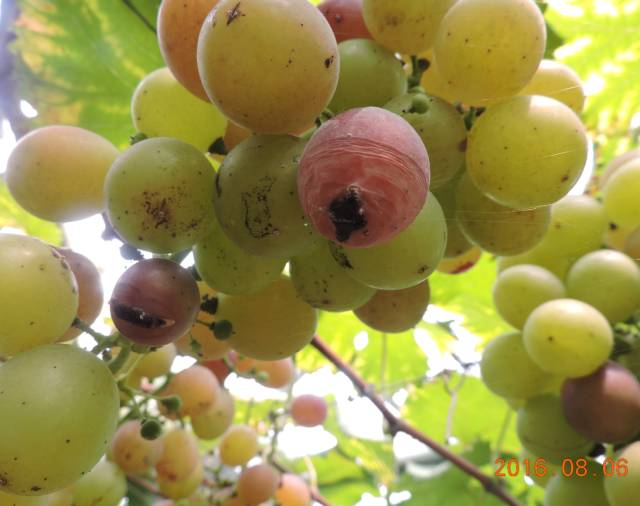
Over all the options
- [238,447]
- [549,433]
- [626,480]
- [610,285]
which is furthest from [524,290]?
[238,447]

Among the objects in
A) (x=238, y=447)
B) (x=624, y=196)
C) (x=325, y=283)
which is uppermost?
(x=325, y=283)

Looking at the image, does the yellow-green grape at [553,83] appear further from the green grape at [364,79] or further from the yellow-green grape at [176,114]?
the yellow-green grape at [176,114]

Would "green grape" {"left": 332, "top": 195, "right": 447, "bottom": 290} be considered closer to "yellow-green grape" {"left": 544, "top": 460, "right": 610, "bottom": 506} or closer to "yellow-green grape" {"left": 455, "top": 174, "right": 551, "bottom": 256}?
"yellow-green grape" {"left": 455, "top": 174, "right": 551, "bottom": 256}

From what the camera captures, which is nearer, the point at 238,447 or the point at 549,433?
the point at 549,433

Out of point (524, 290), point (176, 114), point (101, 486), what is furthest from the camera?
point (524, 290)

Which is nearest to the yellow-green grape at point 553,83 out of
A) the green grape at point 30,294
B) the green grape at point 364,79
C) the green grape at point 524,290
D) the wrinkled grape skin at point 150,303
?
the green grape at point 364,79

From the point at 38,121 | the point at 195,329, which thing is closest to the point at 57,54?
the point at 38,121

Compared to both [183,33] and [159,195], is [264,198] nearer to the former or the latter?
[159,195]
